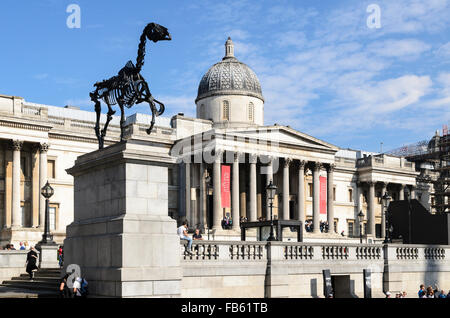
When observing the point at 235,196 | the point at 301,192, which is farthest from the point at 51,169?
the point at 301,192

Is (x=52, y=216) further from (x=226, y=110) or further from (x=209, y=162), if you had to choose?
(x=226, y=110)

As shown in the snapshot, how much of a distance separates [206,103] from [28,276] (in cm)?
4590

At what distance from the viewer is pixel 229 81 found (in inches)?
2795

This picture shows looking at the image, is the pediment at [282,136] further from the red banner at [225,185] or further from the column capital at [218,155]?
the red banner at [225,185]

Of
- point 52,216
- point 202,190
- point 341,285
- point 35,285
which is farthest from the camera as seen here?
point 202,190

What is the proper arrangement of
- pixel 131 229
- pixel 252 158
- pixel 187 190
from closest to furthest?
1. pixel 131 229
2. pixel 252 158
3. pixel 187 190

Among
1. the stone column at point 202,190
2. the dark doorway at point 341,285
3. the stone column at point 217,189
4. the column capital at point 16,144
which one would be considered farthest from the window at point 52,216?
the dark doorway at point 341,285

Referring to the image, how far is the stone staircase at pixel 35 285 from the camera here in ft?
68.0

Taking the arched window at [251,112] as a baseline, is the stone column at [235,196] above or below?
below

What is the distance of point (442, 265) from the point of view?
31.9 meters

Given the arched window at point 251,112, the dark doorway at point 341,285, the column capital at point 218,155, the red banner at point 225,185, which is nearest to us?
the dark doorway at point 341,285

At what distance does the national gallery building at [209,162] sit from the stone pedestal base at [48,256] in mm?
23563

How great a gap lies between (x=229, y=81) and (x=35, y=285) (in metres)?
49.0
